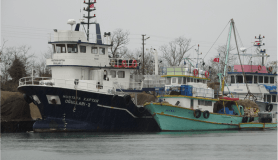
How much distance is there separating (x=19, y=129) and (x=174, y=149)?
783 inches

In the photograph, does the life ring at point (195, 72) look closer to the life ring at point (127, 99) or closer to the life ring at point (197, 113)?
the life ring at point (197, 113)

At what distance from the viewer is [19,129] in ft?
137

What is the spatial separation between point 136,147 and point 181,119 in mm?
12406

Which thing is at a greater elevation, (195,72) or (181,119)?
(195,72)

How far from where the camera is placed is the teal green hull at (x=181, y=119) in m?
38.2

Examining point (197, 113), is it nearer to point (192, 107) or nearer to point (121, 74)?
point (192, 107)

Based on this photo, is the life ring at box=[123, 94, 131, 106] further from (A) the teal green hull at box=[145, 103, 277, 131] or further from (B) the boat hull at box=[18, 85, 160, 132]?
(A) the teal green hull at box=[145, 103, 277, 131]

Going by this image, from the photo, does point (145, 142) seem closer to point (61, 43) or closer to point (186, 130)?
point (186, 130)

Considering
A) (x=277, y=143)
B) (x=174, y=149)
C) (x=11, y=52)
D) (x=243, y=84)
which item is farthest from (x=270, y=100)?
(x=11, y=52)

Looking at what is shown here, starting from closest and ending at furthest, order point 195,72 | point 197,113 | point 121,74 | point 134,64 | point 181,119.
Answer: point 181,119, point 197,113, point 134,64, point 121,74, point 195,72

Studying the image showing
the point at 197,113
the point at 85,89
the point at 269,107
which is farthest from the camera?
Answer: the point at 269,107

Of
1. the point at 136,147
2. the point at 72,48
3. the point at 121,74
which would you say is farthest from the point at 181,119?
the point at 136,147

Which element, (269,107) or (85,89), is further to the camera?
(269,107)

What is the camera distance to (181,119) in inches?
1534
